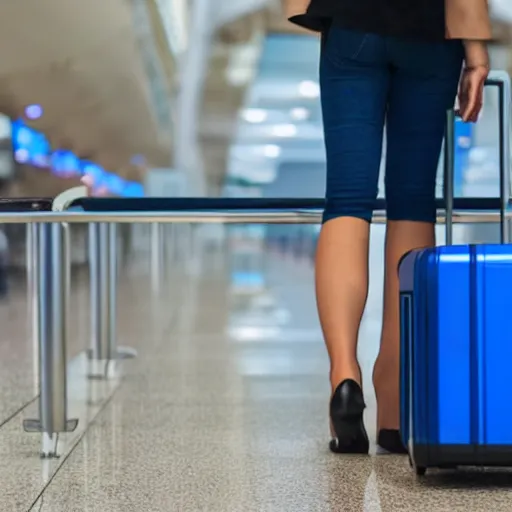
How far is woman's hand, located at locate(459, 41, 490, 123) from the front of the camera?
1.57 meters

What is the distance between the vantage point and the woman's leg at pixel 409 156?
63.5 inches

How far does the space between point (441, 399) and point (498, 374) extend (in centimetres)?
10

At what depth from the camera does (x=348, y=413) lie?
1.54m

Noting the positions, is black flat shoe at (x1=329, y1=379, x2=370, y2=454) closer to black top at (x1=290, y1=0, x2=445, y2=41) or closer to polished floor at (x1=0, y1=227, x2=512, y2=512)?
polished floor at (x1=0, y1=227, x2=512, y2=512)

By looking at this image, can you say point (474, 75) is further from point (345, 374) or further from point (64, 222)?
point (64, 222)

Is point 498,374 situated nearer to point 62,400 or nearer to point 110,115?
point 62,400

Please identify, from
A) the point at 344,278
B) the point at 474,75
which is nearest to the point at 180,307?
the point at 344,278

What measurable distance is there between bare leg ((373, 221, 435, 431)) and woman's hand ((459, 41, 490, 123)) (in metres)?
0.23

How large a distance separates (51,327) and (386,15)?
883mm

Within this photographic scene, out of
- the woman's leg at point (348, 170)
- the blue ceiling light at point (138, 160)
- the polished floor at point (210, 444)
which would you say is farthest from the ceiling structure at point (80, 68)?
the woman's leg at point (348, 170)

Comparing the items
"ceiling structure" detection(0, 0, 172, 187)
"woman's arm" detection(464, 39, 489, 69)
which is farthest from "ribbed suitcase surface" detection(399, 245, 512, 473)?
"ceiling structure" detection(0, 0, 172, 187)

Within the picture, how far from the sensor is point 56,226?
1.76 metres

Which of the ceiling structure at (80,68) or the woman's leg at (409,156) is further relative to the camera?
the ceiling structure at (80,68)

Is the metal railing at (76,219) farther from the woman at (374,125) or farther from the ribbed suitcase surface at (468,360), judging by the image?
the ribbed suitcase surface at (468,360)
